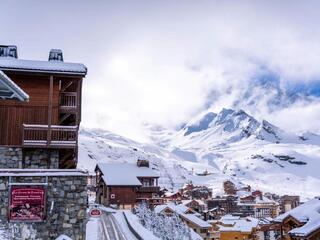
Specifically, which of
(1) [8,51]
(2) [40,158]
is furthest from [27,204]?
(1) [8,51]

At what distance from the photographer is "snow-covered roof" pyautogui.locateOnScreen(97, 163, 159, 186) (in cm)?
6488

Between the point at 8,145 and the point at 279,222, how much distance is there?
20.3 m

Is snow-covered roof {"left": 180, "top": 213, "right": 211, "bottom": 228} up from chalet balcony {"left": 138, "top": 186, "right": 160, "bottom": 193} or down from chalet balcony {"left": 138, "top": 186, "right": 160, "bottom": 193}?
down

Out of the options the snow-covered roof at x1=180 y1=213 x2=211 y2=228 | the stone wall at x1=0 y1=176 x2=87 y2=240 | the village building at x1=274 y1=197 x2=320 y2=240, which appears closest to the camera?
the stone wall at x1=0 y1=176 x2=87 y2=240

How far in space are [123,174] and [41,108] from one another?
46132 millimetres

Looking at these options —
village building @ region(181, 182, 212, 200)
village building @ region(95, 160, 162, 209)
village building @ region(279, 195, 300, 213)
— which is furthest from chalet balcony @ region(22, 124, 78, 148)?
village building @ region(181, 182, 212, 200)

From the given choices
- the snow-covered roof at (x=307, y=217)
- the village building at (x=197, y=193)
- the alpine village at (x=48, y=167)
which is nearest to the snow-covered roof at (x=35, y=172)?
the alpine village at (x=48, y=167)

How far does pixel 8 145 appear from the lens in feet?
73.2

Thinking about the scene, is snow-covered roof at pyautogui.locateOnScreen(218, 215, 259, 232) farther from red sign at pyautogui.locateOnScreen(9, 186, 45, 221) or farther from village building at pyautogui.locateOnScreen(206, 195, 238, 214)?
red sign at pyautogui.locateOnScreen(9, 186, 45, 221)

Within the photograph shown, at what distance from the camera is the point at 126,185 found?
64.2m

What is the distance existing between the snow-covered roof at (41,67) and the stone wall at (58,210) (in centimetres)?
814

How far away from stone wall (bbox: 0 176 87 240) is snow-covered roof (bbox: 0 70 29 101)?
490cm

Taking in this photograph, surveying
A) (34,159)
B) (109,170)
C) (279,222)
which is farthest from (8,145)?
(109,170)

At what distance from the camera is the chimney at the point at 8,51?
26.3 m
